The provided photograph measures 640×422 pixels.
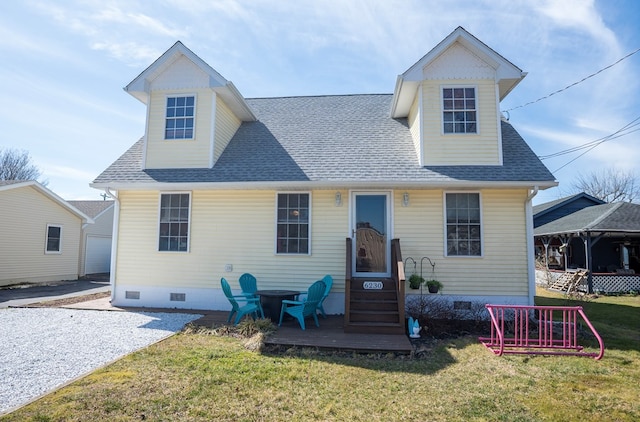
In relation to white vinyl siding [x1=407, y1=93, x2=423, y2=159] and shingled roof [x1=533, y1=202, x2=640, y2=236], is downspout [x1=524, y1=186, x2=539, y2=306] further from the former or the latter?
shingled roof [x1=533, y1=202, x2=640, y2=236]

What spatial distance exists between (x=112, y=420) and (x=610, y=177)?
4721cm

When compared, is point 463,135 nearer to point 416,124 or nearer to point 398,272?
point 416,124

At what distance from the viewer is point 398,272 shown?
7.30 meters

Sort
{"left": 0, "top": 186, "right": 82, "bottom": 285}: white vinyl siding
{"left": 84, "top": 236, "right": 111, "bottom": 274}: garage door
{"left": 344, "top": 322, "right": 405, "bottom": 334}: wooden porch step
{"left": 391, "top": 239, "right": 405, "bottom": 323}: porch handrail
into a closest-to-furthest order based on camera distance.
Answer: {"left": 344, "top": 322, "right": 405, "bottom": 334}: wooden porch step
{"left": 391, "top": 239, "right": 405, "bottom": 323}: porch handrail
{"left": 0, "top": 186, "right": 82, "bottom": 285}: white vinyl siding
{"left": 84, "top": 236, "right": 111, "bottom": 274}: garage door

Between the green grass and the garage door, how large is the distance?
17.2 m

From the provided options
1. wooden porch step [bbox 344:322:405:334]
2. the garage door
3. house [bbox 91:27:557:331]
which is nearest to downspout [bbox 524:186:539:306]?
house [bbox 91:27:557:331]

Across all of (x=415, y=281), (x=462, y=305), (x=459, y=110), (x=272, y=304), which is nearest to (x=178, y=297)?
(x=272, y=304)

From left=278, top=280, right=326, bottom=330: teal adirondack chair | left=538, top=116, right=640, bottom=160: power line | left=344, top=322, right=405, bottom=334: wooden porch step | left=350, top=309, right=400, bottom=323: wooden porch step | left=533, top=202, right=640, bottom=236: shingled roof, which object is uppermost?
left=538, top=116, right=640, bottom=160: power line

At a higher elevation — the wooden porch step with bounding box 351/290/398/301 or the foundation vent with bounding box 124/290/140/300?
the wooden porch step with bounding box 351/290/398/301

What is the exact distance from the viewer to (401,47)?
1069cm

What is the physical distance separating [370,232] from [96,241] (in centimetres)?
1822

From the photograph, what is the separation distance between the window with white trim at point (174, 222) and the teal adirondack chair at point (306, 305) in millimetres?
3491

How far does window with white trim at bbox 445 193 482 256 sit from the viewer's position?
28.1 ft

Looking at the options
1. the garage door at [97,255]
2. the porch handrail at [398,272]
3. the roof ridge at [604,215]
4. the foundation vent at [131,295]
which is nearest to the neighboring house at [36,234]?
the garage door at [97,255]
